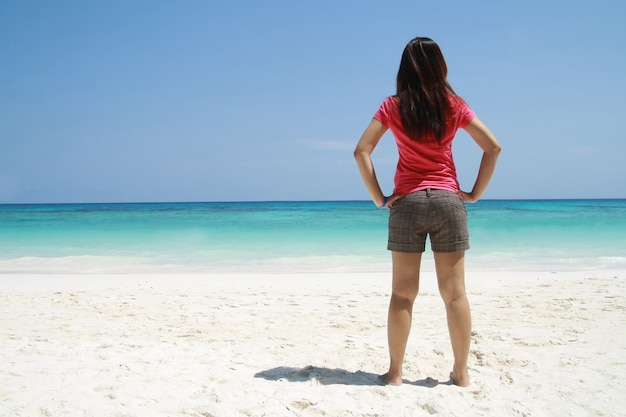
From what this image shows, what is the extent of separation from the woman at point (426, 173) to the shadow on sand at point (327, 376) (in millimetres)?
372

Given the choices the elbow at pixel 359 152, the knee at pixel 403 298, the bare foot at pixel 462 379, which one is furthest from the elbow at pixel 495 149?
the bare foot at pixel 462 379

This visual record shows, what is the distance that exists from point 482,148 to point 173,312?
3.51 meters

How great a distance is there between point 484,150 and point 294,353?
6.25ft

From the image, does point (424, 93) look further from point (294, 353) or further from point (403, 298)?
→ point (294, 353)

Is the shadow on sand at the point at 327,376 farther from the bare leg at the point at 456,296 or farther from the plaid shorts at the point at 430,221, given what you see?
the plaid shorts at the point at 430,221

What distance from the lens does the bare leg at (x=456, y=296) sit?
2.51 meters

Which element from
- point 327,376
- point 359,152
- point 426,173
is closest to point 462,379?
point 327,376

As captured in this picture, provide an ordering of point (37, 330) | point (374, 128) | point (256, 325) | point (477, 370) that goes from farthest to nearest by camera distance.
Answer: point (256, 325), point (37, 330), point (477, 370), point (374, 128)

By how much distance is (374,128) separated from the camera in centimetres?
253

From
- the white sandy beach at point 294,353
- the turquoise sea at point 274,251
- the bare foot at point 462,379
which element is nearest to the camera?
the white sandy beach at point 294,353

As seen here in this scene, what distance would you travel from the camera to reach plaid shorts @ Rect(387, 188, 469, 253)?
243 cm

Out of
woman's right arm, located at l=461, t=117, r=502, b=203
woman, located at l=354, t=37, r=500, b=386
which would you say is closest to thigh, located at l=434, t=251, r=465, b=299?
woman, located at l=354, t=37, r=500, b=386

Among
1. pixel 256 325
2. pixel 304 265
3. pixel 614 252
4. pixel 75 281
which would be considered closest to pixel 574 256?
pixel 614 252

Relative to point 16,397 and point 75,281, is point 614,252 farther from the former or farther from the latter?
point 16,397
